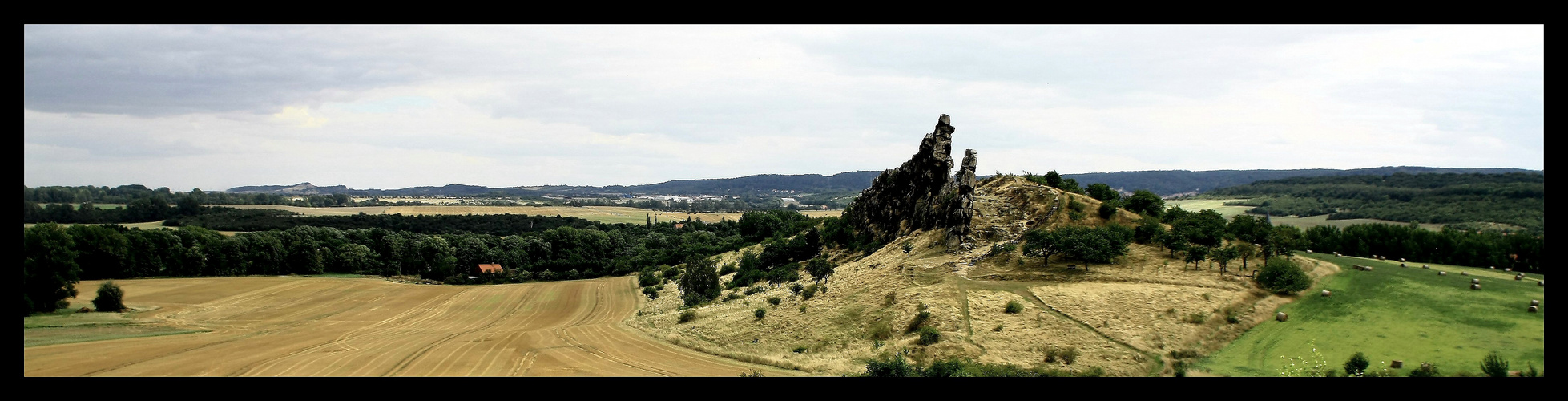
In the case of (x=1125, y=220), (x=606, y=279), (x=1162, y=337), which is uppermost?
(x=1125, y=220)

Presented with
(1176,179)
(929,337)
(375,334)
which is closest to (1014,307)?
(929,337)

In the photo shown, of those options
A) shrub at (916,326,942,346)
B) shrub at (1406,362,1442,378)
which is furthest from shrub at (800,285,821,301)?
shrub at (1406,362,1442,378)

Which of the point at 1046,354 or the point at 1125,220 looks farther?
the point at 1125,220

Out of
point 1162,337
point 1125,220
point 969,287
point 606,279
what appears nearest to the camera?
point 1162,337

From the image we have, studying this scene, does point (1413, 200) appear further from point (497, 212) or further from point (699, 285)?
point (497, 212)

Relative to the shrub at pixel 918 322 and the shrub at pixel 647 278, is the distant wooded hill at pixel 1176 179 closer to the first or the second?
the shrub at pixel 647 278

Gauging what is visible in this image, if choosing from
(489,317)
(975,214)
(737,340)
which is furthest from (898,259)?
(489,317)
